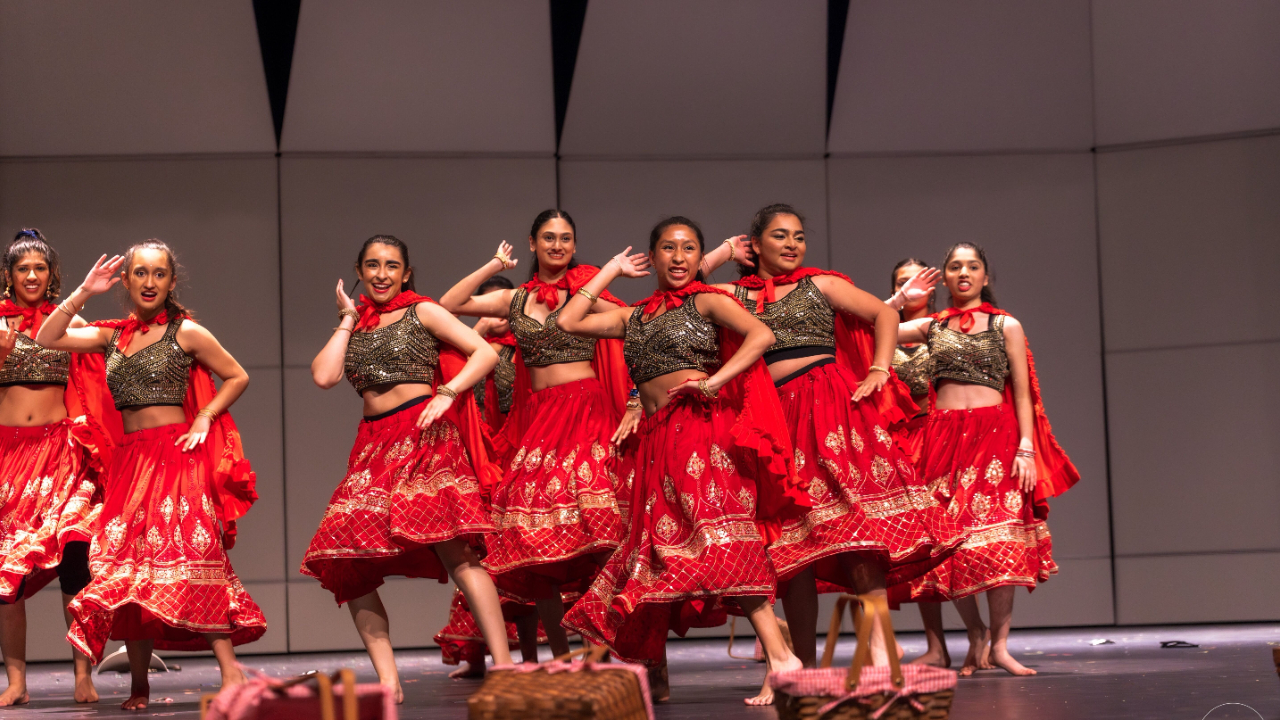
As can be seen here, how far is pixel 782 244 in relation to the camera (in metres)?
4.07

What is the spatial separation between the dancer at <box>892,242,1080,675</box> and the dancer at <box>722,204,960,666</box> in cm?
58

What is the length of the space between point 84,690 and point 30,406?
107 centimetres

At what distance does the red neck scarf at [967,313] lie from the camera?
4.86 meters

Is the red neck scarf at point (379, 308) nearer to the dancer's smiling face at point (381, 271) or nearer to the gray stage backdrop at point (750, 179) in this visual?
the dancer's smiling face at point (381, 271)

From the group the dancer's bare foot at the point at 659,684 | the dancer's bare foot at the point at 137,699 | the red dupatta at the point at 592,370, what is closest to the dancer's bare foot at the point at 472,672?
the red dupatta at the point at 592,370

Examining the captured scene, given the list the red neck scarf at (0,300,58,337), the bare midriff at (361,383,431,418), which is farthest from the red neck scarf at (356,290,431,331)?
the red neck scarf at (0,300,58,337)

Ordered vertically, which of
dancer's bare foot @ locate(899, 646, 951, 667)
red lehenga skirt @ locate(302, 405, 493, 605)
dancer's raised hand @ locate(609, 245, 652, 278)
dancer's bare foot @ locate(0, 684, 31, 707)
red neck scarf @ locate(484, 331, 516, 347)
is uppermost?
dancer's raised hand @ locate(609, 245, 652, 278)

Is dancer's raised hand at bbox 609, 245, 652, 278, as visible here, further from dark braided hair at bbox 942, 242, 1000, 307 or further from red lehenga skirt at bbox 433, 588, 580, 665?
red lehenga skirt at bbox 433, 588, 580, 665

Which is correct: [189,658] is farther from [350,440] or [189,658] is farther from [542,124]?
[542,124]

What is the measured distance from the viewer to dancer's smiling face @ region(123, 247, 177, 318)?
167 inches

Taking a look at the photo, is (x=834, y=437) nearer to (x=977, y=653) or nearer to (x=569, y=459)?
(x=569, y=459)

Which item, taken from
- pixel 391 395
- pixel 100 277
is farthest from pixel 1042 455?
pixel 100 277

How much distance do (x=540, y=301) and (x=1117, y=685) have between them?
7.53 feet

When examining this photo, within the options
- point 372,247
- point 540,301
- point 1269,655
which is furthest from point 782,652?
point 1269,655
